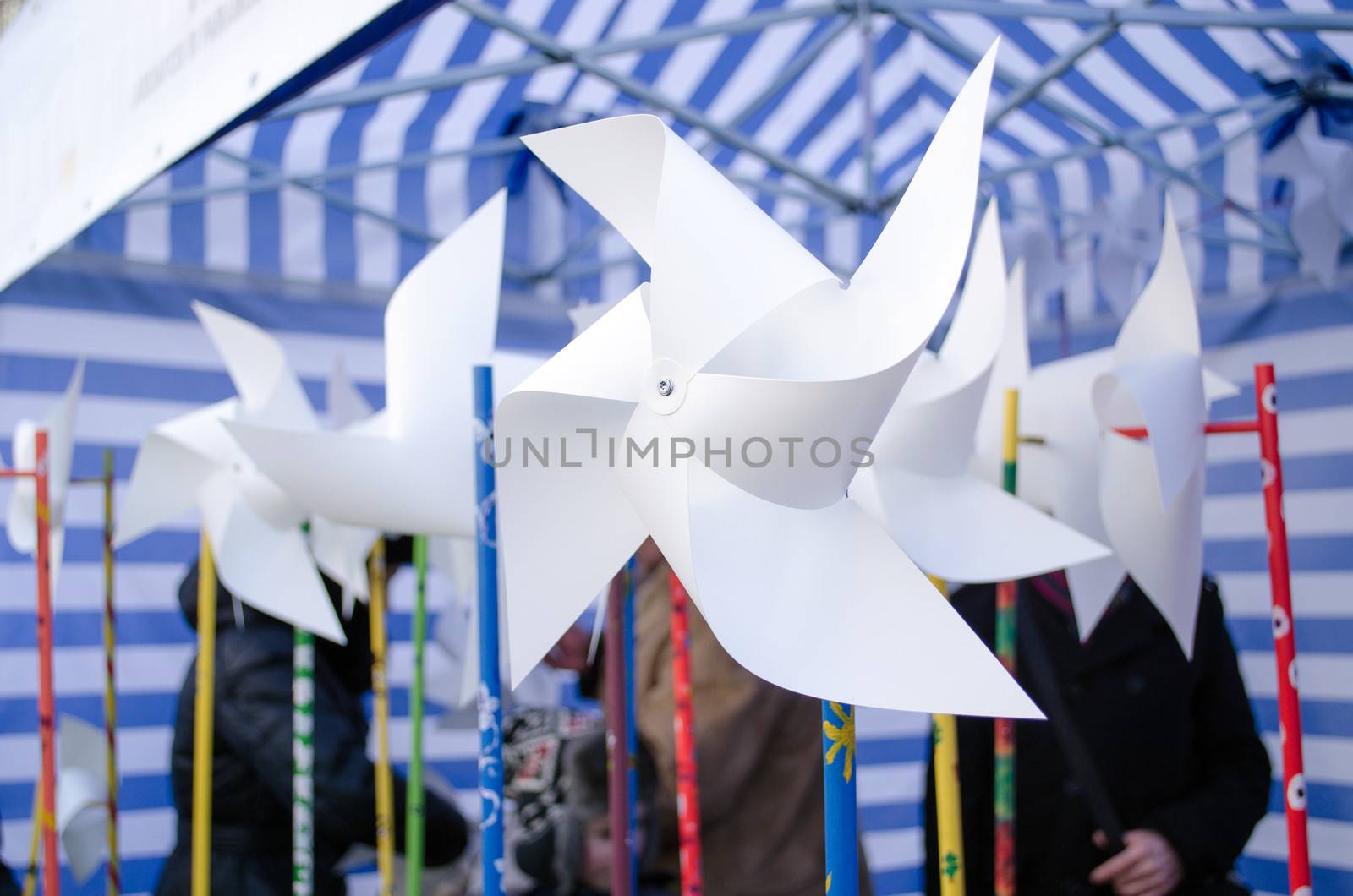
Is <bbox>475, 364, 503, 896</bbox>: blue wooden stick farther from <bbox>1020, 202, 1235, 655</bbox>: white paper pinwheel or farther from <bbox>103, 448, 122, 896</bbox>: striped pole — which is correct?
<bbox>103, 448, 122, 896</bbox>: striped pole

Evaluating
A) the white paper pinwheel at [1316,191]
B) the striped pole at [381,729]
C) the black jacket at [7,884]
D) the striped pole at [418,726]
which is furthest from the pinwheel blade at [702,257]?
the white paper pinwheel at [1316,191]

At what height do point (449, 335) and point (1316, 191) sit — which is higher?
point (1316, 191)

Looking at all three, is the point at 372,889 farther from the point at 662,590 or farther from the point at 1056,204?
the point at 1056,204

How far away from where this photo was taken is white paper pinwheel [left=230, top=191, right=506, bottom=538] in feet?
3.70

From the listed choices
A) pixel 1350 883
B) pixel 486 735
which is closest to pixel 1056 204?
pixel 1350 883

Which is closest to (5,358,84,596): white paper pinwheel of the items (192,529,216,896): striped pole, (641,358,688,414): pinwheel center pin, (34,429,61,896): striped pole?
(34,429,61,896): striped pole

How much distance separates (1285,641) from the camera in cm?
95

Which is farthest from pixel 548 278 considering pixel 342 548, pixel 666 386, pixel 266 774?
pixel 666 386

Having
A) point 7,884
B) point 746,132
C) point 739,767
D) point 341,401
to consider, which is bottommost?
point 7,884

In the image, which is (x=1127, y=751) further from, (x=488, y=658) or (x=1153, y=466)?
(x=488, y=658)

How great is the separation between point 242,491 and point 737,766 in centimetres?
72

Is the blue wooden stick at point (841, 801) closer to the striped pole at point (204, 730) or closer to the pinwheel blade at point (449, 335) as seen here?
the pinwheel blade at point (449, 335)

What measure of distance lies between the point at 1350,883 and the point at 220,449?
233cm

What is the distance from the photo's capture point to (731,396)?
671 mm
